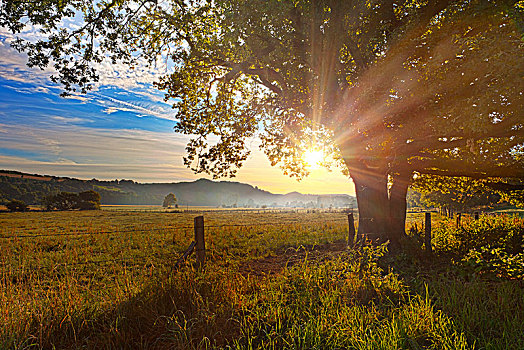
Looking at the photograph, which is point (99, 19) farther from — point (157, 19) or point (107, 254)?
point (107, 254)

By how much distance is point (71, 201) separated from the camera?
8600 centimetres

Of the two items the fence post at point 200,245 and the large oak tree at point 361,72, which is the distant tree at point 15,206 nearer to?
the large oak tree at point 361,72

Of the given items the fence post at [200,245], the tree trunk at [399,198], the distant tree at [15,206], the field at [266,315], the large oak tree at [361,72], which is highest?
the large oak tree at [361,72]

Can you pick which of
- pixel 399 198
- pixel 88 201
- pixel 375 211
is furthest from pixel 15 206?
pixel 399 198

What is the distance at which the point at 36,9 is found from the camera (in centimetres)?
837

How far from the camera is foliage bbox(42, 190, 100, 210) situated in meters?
82.1

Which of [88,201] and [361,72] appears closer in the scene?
[361,72]

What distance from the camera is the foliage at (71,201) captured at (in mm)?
Result: 82125

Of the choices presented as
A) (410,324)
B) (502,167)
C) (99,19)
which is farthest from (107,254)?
(502,167)

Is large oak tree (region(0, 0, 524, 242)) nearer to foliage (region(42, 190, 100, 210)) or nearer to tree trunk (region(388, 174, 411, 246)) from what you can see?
tree trunk (region(388, 174, 411, 246))

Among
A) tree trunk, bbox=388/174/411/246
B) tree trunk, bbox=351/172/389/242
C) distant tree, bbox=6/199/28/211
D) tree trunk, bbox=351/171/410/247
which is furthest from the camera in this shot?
distant tree, bbox=6/199/28/211

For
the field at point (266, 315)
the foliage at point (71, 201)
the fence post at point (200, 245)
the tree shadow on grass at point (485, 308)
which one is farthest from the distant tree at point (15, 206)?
the tree shadow on grass at point (485, 308)

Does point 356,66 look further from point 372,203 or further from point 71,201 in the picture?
point 71,201

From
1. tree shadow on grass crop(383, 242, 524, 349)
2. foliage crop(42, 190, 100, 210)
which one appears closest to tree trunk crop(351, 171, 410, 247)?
tree shadow on grass crop(383, 242, 524, 349)
